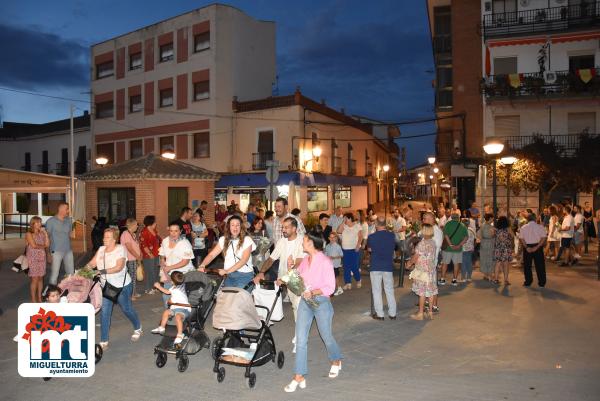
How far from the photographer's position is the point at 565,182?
69.5 feet

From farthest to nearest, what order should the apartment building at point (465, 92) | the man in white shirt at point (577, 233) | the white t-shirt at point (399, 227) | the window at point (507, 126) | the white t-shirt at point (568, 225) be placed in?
the apartment building at point (465, 92), the window at point (507, 126), the man in white shirt at point (577, 233), the white t-shirt at point (568, 225), the white t-shirt at point (399, 227)

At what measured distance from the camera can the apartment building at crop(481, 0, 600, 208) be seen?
Result: 2400 cm

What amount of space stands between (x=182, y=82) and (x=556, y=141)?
21045 mm

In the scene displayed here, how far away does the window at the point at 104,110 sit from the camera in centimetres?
3469

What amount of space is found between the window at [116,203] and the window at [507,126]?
18.3 m

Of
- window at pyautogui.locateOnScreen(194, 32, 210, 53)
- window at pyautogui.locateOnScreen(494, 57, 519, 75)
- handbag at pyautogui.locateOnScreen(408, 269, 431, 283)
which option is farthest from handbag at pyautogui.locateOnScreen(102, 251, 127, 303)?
window at pyautogui.locateOnScreen(194, 32, 210, 53)

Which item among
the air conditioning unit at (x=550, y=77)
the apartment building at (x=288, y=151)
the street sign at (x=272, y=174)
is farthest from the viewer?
the apartment building at (x=288, y=151)

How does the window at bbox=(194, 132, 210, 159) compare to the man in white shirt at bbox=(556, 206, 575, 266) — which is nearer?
the man in white shirt at bbox=(556, 206, 575, 266)

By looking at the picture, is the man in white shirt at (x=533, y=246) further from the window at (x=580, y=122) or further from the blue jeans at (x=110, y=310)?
the window at (x=580, y=122)

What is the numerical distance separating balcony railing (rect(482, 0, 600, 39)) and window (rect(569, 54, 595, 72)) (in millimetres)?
1500

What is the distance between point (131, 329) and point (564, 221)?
11.8m

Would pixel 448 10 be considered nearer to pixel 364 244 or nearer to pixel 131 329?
pixel 364 244

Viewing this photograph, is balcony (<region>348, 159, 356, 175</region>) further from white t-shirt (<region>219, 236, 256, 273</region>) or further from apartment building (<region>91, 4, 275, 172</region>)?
white t-shirt (<region>219, 236, 256, 273</region>)

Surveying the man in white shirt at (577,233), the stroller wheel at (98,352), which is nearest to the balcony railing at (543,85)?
the man in white shirt at (577,233)
